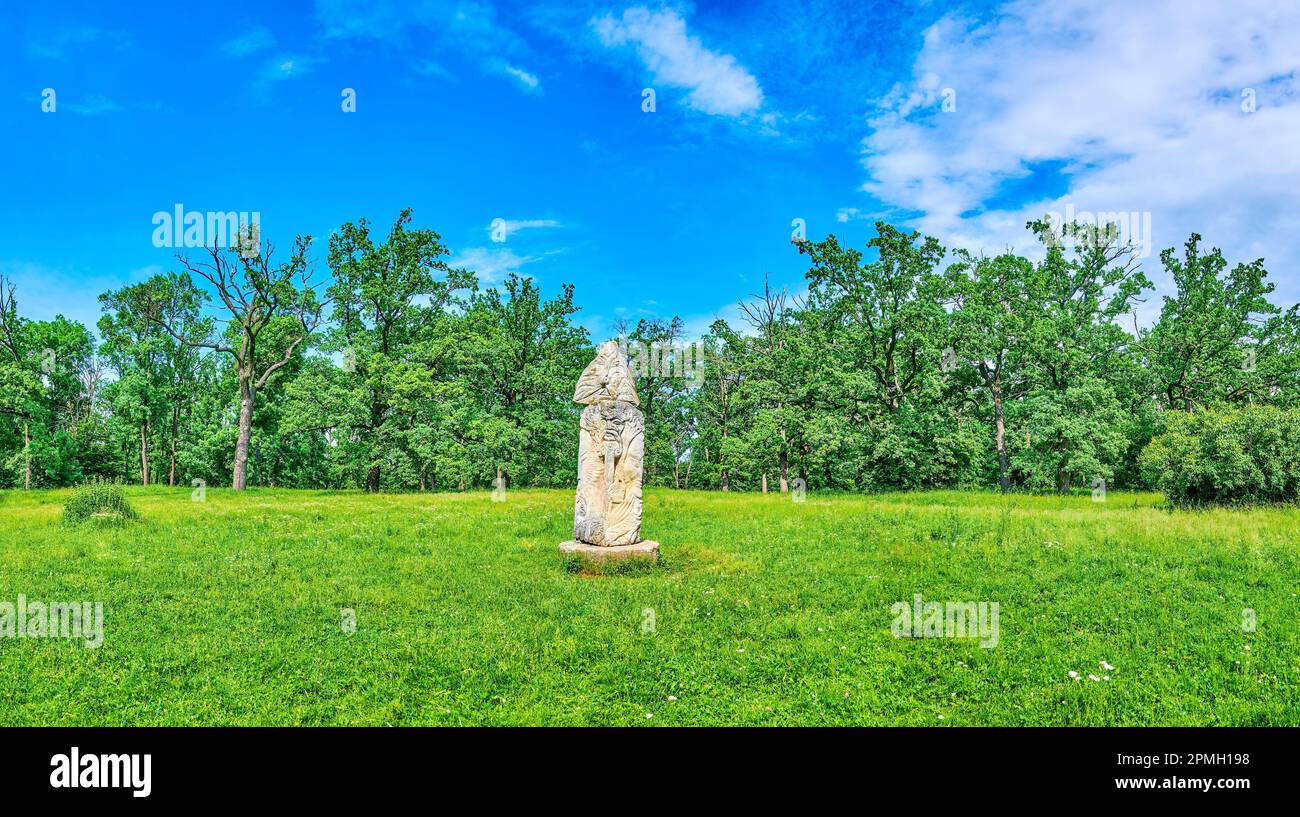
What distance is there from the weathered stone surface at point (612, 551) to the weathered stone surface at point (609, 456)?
238mm

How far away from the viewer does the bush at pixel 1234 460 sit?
19.4 meters

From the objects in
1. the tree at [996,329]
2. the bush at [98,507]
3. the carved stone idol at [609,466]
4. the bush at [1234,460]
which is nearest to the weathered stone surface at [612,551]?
the carved stone idol at [609,466]

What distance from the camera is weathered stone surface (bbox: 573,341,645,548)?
47.5 ft

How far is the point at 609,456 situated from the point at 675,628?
5741 mm

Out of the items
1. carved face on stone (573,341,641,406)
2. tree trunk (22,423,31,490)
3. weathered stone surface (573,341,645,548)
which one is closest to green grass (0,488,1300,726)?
weathered stone surface (573,341,645,548)

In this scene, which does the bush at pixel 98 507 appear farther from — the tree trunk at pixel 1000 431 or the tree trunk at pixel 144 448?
the tree trunk at pixel 1000 431

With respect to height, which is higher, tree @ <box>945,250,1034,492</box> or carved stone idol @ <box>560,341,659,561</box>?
tree @ <box>945,250,1034,492</box>

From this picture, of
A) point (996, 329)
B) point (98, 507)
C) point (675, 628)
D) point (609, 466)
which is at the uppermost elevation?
point (996, 329)

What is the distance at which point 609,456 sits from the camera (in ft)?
48.5

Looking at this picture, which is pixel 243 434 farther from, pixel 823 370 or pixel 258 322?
pixel 823 370

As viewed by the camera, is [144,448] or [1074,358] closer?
[1074,358]

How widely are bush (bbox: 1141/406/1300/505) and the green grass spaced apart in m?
3.77

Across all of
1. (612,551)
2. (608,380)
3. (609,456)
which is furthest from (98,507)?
(612,551)

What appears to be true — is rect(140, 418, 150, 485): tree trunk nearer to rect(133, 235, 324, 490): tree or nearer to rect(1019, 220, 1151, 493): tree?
rect(133, 235, 324, 490): tree
